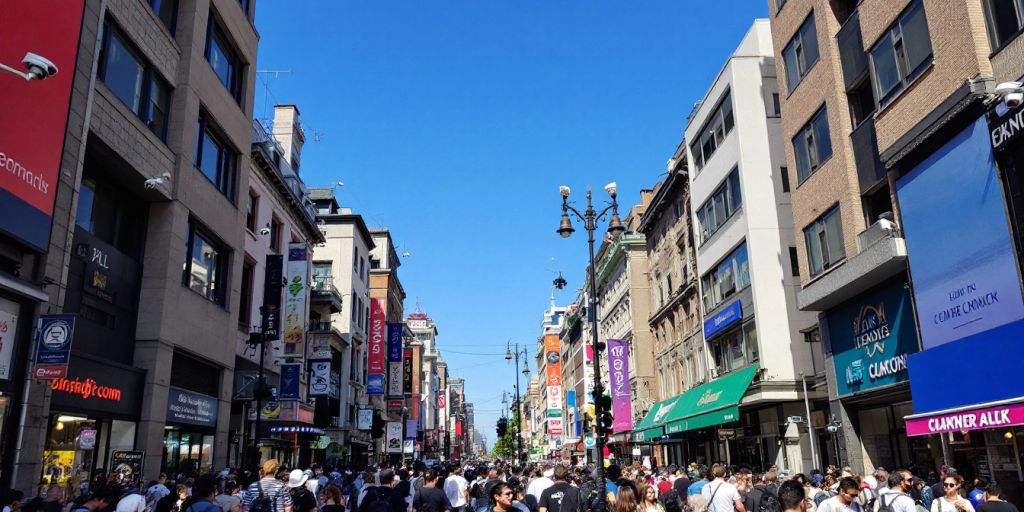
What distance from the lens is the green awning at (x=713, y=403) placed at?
1089 inches

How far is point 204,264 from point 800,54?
21.8 meters

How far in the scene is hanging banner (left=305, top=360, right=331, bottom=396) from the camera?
1543 inches

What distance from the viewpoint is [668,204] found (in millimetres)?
43219

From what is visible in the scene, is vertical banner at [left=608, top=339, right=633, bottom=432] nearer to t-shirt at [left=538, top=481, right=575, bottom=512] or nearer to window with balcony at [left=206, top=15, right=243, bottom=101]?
window with balcony at [left=206, top=15, right=243, bottom=101]

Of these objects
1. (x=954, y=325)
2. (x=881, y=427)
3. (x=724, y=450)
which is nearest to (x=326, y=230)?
(x=724, y=450)

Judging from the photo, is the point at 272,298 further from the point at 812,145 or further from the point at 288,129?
the point at 812,145

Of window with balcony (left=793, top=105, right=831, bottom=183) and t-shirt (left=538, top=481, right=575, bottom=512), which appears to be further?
window with balcony (left=793, top=105, right=831, bottom=183)

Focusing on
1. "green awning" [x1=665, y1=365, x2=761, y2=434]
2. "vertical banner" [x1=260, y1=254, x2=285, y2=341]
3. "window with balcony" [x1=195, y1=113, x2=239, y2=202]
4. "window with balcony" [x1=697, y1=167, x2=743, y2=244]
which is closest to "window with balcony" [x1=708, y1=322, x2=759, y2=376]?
"green awning" [x1=665, y1=365, x2=761, y2=434]

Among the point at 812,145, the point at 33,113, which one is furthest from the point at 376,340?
the point at 33,113

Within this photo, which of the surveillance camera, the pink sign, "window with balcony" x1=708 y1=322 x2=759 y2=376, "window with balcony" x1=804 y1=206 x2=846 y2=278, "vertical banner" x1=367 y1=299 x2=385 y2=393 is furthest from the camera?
"vertical banner" x1=367 y1=299 x2=385 y2=393

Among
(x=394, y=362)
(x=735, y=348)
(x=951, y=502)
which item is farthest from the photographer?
(x=394, y=362)

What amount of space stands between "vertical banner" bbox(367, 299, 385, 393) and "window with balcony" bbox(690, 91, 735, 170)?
33.2 m

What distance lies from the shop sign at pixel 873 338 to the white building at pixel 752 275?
16.5 ft

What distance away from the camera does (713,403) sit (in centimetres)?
3005
